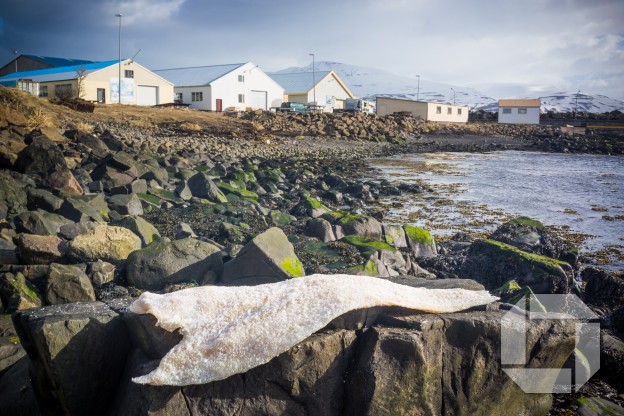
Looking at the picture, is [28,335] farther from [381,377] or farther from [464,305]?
[464,305]

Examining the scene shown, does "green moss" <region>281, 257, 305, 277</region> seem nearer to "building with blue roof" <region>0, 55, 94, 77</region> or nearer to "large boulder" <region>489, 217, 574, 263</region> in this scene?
"large boulder" <region>489, 217, 574, 263</region>

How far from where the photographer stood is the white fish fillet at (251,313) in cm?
345

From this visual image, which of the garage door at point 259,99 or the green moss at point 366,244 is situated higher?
the garage door at point 259,99

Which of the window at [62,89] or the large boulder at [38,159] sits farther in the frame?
the window at [62,89]

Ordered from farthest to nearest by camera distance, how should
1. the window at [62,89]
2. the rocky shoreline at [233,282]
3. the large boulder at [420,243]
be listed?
the window at [62,89] → the large boulder at [420,243] → the rocky shoreline at [233,282]

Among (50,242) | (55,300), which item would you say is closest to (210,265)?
(55,300)

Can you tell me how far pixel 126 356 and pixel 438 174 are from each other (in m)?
24.9

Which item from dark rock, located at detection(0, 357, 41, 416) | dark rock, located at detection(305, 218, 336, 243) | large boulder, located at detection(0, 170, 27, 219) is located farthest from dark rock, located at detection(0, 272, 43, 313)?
dark rock, located at detection(305, 218, 336, 243)

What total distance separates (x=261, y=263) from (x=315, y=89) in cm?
6628

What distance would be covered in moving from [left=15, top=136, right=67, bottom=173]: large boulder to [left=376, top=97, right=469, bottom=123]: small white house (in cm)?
5574

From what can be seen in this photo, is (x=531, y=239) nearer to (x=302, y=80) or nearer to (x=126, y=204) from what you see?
(x=126, y=204)

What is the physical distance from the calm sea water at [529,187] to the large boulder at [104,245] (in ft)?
29.1

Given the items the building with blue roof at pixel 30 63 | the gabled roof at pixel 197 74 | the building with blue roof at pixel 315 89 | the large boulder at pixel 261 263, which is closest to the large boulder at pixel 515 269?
the large boulder at pixel 261 263

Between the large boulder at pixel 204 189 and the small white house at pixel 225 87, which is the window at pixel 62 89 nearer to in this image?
the small white house at pixel 225 87
